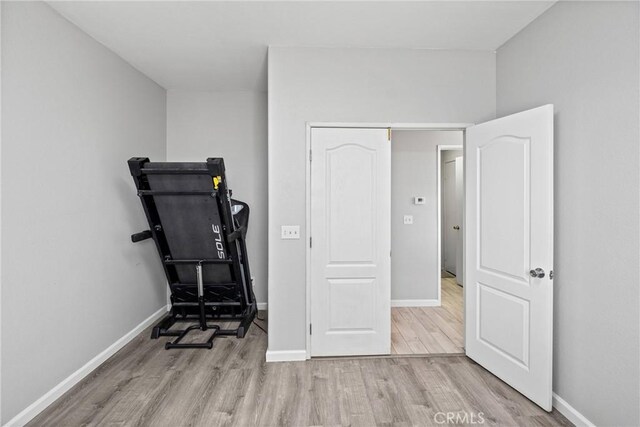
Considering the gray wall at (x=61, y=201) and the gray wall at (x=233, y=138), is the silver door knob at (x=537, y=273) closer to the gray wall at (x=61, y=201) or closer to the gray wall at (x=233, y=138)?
the gray wall at (x=233, y=138)

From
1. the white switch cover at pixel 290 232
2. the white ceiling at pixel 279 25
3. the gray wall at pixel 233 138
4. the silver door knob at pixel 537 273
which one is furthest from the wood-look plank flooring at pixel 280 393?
the white ceiling at pixel 279 25

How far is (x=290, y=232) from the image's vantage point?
108 inches

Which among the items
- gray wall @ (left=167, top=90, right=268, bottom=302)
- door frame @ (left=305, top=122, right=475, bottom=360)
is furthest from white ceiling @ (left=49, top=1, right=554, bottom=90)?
gray wall @ (left=167, top=90, right=268, bottom=302)

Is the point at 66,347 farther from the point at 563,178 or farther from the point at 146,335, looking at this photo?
the point at 563,178

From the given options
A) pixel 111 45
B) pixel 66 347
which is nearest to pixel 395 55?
pixel 111 45

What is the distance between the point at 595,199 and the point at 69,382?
3755 millimetres

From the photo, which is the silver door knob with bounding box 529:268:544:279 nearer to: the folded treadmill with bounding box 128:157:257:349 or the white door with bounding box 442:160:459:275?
the folded treadmill with bounding box 128:157:257:349

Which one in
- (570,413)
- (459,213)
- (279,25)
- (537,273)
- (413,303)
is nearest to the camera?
(570,413)

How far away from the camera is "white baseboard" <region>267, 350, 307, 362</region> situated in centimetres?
274

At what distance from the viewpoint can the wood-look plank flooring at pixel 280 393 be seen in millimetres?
2014

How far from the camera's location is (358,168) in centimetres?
278

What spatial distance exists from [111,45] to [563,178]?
3737mm

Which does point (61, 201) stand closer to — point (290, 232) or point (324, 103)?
point (290, 232)

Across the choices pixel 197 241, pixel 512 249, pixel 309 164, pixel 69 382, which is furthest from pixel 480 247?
pixel 69 382
